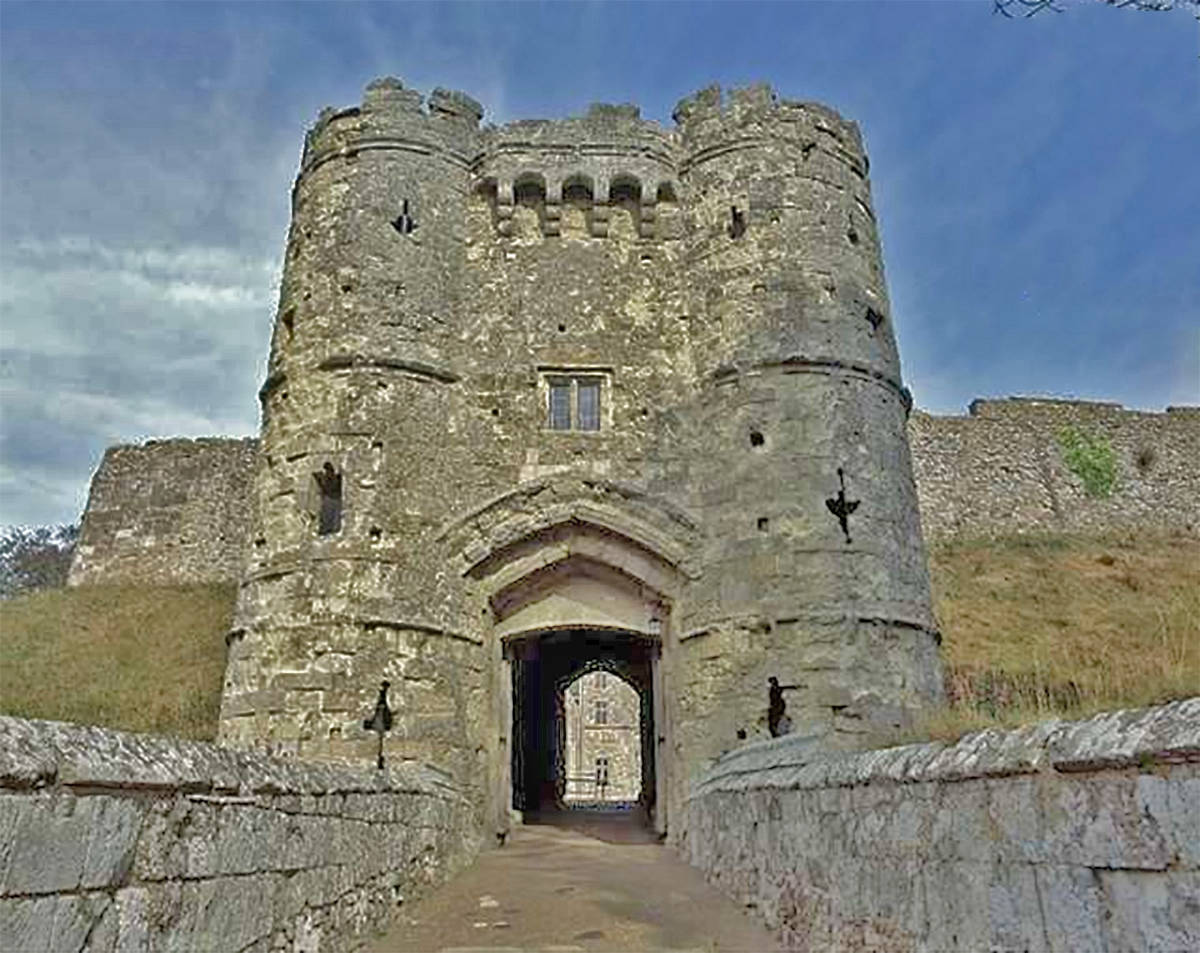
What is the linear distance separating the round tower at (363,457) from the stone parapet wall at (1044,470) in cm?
1609

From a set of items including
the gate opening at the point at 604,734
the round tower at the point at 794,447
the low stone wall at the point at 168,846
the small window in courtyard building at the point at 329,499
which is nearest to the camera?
the low stone wall at the point at 168,846

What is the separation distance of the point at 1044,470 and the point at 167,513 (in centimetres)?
2222

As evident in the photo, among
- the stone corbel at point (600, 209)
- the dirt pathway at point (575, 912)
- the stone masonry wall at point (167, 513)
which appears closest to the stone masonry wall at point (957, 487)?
the stone masonry wall at point (167, 513)

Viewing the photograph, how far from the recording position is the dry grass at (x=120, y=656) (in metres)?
16.5

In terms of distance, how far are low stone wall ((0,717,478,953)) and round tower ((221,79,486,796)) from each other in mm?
5846

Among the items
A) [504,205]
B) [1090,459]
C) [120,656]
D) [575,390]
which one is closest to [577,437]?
[575,390]

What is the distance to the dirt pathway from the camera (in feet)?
23.9

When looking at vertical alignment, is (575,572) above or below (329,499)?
below

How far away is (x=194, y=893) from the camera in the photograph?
378 cm

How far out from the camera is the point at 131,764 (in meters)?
3.35

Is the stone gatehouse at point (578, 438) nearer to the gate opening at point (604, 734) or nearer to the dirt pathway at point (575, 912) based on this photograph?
the dirt pathway at point (575, 912)

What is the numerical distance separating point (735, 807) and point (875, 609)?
446 centimetres

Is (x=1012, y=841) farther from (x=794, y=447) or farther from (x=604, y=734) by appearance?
(x=604, y=734)

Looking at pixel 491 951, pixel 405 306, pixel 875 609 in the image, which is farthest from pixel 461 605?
pixel 491 951
